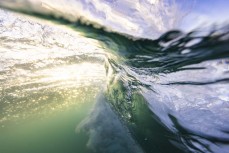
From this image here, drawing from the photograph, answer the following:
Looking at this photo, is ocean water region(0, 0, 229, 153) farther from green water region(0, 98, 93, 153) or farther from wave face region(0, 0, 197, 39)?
green water region(0, 98, 93, 153)

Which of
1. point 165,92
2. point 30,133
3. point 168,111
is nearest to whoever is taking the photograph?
point 165,92

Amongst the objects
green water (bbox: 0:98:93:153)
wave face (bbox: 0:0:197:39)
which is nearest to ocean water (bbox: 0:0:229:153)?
wave face (bbox: 0:0:197:39)

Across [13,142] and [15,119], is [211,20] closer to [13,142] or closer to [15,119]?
[15,119]

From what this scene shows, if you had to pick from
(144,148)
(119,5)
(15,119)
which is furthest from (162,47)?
(15,119)

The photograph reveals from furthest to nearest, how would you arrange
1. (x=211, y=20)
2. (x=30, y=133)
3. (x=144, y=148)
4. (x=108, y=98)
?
(x=30, y=133) < (x=108, y=98) < (x=144, y=148) < (x=211, y=20)

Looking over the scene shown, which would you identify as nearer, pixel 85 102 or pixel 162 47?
pixel 162 47

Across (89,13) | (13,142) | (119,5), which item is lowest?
(13,142)

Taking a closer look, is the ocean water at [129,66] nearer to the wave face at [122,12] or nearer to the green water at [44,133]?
the wave face at [122,12]

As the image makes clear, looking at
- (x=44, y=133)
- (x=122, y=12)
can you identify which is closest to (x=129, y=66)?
(x=122, y=12)
